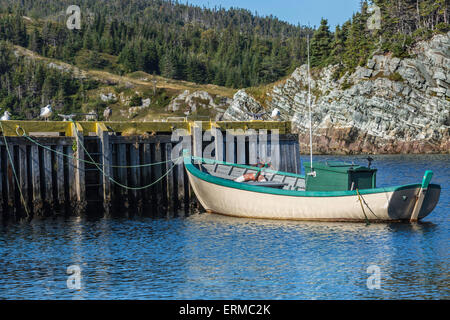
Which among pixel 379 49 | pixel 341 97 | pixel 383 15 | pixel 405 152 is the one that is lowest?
pixel 405 152

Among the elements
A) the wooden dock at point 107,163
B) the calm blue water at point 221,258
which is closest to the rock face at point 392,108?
the wooden dock at point 107,163

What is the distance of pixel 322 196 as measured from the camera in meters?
27.7

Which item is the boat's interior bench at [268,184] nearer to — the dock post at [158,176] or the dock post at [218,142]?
the dock post at [218,142]

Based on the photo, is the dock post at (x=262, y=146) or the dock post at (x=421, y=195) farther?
the dock post at (x=262, y=146)

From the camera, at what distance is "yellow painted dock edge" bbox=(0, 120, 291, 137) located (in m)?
29.9

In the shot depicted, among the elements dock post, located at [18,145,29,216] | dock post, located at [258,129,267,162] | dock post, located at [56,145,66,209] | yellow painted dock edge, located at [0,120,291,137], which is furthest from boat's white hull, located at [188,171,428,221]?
dock post, located at [18,145,29,216]

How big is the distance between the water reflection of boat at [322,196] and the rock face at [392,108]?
79.6 metres

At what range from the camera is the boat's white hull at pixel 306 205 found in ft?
89.1

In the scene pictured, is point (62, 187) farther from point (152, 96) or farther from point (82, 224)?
point (152, 96)

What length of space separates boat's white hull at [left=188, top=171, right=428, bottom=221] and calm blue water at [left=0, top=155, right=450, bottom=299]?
56cm

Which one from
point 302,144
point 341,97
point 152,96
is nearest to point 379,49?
point 341,97

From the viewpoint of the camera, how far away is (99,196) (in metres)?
30.9

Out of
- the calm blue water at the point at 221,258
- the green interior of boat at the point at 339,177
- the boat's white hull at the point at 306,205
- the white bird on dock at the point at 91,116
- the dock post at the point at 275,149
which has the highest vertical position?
the white bird on dock at the point at 91,116
